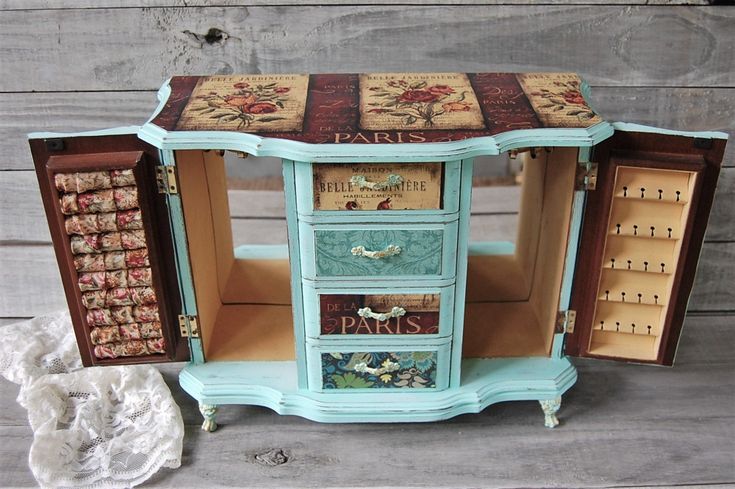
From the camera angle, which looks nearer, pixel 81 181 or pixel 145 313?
pixel 81 181

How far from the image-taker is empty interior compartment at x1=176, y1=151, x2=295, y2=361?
1.47 m

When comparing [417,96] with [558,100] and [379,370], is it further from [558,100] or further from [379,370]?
[379,370]

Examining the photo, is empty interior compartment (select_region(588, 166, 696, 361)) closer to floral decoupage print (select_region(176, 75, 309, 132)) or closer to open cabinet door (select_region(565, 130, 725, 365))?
open cabinet door (select_region(565, 130, 725, 365))

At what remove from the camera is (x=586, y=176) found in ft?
4.39

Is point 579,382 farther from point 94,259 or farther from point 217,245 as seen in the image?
point 94,259

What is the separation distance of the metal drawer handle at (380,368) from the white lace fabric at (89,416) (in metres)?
0.38

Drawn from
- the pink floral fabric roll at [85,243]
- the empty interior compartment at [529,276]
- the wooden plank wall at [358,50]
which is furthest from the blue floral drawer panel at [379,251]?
the wooden plank wall at [358,50]

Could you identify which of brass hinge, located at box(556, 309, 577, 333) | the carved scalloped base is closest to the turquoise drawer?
the carved scalloped base

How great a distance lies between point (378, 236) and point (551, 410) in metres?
0.53

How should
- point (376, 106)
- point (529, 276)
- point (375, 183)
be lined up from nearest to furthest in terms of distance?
point (375, 183)
point (376, 106)
point (529, 276)

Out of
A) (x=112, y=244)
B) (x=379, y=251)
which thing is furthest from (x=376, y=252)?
(x=112, y=244)

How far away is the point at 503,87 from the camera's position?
Result: 1472mm

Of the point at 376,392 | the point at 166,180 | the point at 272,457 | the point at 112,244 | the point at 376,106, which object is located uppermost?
the point at 376,106

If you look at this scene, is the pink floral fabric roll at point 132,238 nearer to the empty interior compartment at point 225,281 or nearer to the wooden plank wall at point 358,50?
the empty interior compartment at point 225,281
